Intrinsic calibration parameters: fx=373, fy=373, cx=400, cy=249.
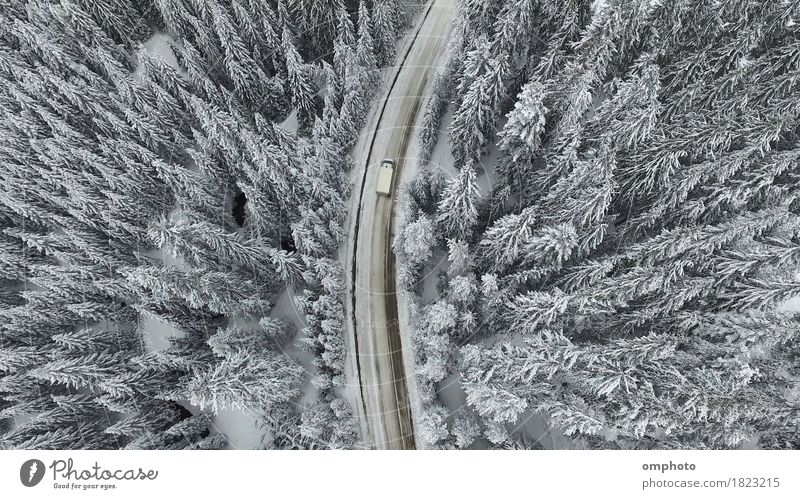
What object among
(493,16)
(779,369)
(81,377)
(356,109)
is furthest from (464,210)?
(81,377)

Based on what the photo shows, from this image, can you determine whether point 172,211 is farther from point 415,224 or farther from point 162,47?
point 415,224

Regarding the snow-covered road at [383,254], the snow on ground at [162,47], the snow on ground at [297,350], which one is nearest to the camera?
the snow-covered road at [383,254]

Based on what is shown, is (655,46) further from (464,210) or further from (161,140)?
Result: (161,140)
